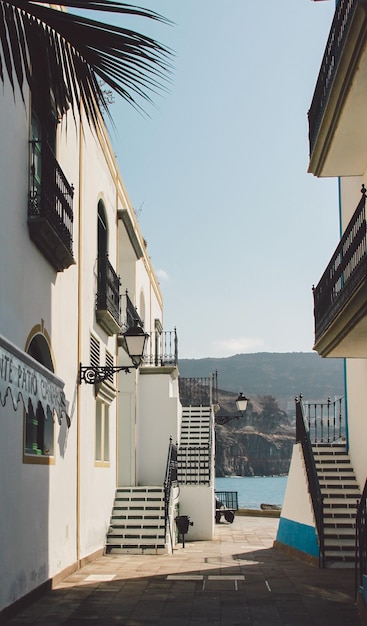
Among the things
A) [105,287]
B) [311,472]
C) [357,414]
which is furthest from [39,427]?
[357,414]

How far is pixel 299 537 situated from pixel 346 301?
271 inches

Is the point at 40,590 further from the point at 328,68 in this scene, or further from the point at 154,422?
the point at 154,422

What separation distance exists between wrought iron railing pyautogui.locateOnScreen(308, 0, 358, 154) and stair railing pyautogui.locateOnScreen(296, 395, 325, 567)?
599 centimetres

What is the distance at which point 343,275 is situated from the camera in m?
11.7

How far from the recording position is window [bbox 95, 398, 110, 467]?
15867mm

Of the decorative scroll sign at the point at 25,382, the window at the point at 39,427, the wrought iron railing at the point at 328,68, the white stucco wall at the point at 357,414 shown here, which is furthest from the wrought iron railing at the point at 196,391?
the decorative scroll sign at the point at 25,382

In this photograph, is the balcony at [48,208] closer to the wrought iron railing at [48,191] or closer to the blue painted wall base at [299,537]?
the wrought iron railing at [48,191]

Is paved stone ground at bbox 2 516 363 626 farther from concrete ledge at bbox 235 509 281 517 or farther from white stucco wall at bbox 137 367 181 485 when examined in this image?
concrete ledge at bbox 235 509 281 517

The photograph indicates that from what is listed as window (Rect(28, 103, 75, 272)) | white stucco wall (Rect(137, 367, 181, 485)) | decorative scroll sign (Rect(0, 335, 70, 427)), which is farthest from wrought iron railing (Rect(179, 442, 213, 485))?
decorative scroll sign (Rect(0, 335, 70, 427))

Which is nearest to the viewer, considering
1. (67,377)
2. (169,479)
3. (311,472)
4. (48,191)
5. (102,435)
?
(48,191)

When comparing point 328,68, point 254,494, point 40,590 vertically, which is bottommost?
point 254,494

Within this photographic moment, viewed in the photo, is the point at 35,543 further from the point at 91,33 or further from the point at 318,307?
the point at 91,33

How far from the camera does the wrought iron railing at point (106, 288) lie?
50.3ft

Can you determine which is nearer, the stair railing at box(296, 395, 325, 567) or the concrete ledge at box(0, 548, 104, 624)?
the concrete ledge at box(0, 548, 104, 624)
